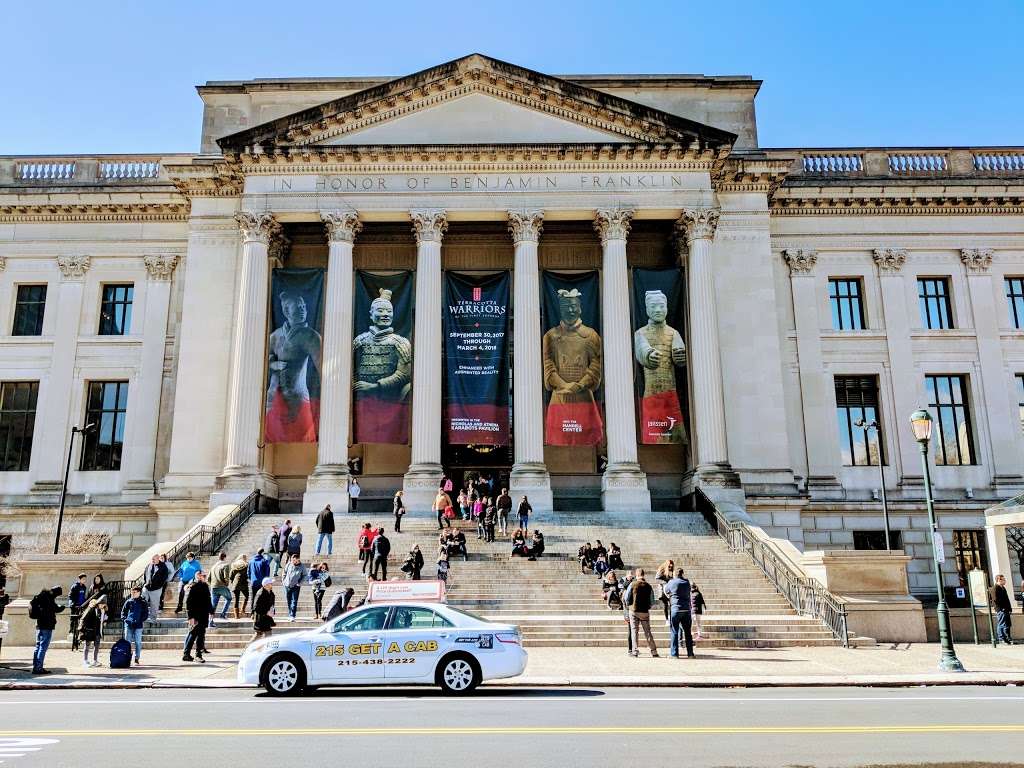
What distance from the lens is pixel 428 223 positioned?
30.8m

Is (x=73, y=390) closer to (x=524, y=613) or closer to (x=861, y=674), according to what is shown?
(x=524, y=613)

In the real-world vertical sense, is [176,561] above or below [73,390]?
below

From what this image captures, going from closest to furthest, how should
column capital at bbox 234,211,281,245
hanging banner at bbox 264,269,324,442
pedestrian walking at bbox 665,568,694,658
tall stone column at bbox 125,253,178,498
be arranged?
pedestrian walking at bbox 665,568,694,658
hanging banner at bbox 264,269,324,442
column capital at bbox 234,211,281,245
tall stone column at bbox 125,253,178,498

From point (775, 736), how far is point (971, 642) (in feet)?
48.7

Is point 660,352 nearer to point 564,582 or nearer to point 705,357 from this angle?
point 705,357

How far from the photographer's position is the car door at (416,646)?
39.8ft

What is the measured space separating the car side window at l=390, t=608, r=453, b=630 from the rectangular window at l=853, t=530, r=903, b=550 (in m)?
23.8

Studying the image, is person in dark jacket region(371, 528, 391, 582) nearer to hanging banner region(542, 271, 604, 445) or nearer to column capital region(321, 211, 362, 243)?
hanging banner region(542, 271, 604, 445)

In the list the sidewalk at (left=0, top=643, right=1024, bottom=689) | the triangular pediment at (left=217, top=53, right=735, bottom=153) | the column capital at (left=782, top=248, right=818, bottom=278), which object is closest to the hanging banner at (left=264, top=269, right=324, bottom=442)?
the triangular pediment at (left=217, top=53, right=735, bottom=153)

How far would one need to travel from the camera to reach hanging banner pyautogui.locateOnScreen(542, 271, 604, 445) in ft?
95.4

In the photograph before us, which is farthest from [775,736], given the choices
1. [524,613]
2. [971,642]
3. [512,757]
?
[971,642]

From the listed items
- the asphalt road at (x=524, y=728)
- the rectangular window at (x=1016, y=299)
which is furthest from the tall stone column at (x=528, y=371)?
the rectangular window at (x=1016, y=299)

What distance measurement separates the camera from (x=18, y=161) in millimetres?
35656

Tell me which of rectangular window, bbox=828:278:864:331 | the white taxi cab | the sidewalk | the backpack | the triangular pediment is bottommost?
the sidewalk
